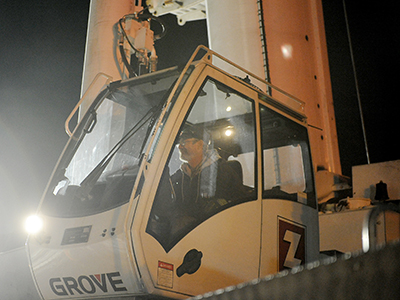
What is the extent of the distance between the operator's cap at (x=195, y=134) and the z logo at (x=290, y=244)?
1015 millimetres

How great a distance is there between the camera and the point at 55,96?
44.9ft

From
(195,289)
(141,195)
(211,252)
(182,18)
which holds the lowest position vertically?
(195,289)

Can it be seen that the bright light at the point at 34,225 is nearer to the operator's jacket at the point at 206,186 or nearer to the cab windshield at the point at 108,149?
Result: the cab windshield at the point at 108,149

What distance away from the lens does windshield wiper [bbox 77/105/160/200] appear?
3.76m

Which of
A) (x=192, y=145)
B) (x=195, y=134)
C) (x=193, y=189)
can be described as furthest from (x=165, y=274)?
(x=195, y=134)

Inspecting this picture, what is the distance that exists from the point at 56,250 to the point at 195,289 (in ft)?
3.51

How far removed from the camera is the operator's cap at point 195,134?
3754mm

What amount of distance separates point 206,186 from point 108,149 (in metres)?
A: 0.99

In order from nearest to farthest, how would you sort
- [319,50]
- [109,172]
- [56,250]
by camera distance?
[56,250] < [109,172] < [319,50]

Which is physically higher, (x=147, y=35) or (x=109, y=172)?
(x=147, y=35)

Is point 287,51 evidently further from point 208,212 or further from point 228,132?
point 208,212

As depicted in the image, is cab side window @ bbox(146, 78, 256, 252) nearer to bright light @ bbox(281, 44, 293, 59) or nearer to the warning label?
the warning label

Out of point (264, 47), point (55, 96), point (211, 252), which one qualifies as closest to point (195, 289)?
point (211, 252)

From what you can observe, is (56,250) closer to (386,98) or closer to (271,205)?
(271,205)
